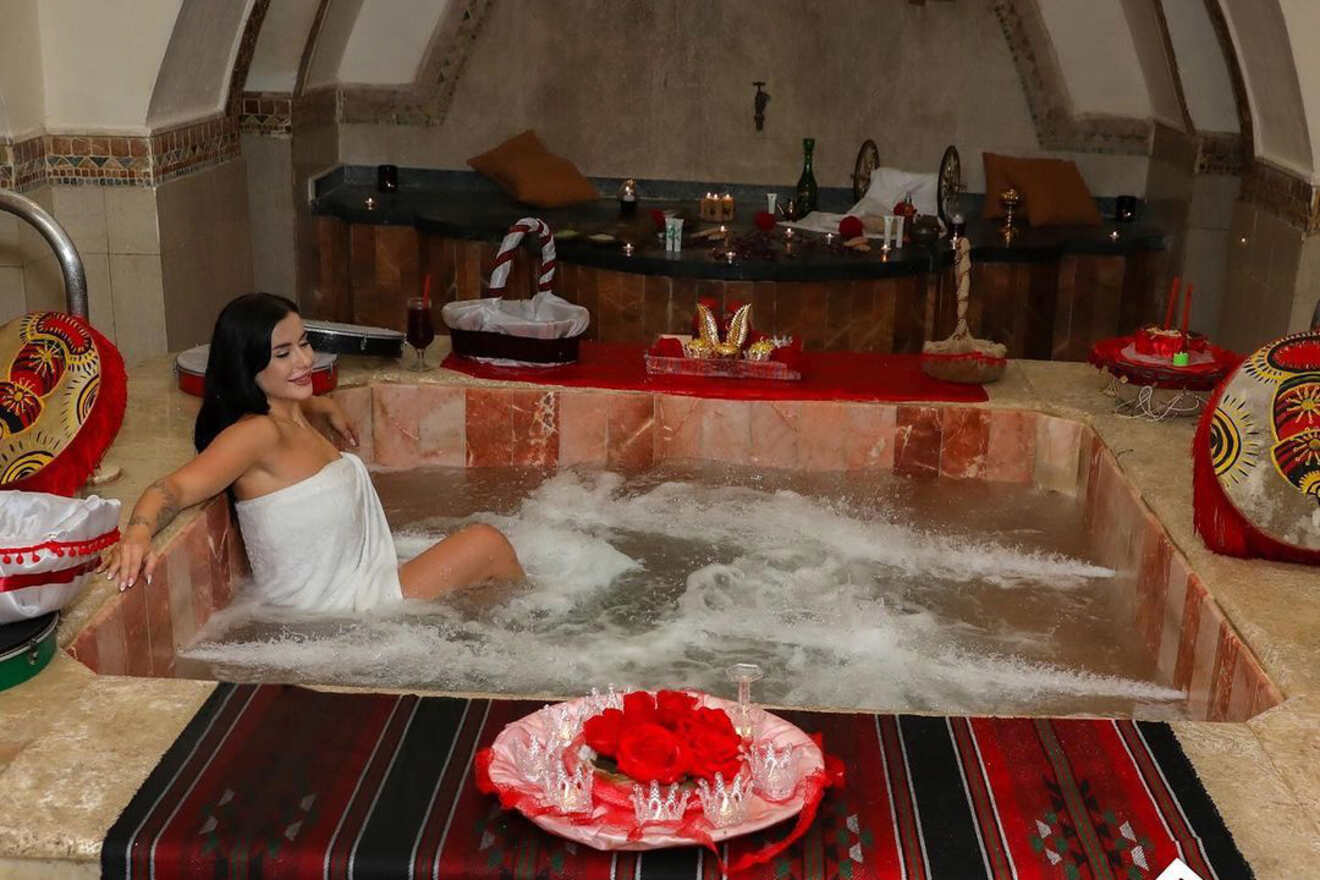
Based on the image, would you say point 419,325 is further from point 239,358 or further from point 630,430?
point 239,358

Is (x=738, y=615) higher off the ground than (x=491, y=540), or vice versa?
(x=491, y=540)

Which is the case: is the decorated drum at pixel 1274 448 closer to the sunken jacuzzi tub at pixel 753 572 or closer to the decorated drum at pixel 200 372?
the sunken jacuzzi tub at pixel 753 572

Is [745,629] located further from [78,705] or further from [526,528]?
[78,705]

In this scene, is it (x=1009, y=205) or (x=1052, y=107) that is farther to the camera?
(x=1052, y=107)

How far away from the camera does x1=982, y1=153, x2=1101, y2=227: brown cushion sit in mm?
7410

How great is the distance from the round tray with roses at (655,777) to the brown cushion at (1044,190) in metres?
5.74

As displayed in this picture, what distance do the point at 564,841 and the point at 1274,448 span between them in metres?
1.79

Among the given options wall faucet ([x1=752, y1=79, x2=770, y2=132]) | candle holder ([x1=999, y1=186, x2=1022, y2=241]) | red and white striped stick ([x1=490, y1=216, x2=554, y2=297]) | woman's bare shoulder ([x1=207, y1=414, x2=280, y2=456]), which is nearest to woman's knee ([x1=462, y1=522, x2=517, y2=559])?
woman's bare shoulder ([x1=207, y1=414, x2=280, y2=456])

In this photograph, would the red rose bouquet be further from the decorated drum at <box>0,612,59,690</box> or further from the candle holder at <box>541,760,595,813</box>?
the decorated drum at <box>0,612,59,690</box>

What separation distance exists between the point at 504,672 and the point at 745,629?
0.60 meters

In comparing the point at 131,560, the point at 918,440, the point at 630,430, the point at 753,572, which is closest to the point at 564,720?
the point at 131,560

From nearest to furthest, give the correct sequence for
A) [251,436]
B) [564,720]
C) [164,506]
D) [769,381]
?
[564,720] < [164,506] < [251,436] < [769,381]

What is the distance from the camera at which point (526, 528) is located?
4.04m

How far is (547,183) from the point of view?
7.73 meters
